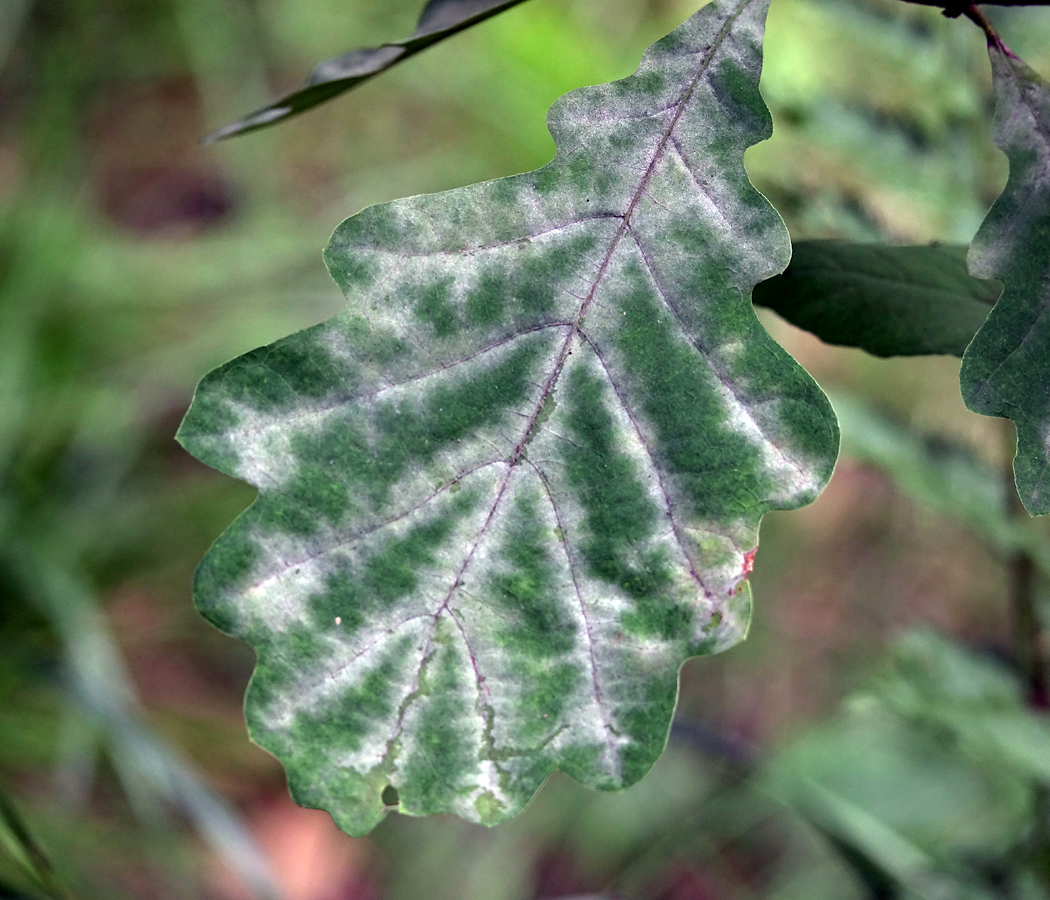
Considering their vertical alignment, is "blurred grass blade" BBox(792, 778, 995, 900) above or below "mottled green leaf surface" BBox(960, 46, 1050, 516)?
below

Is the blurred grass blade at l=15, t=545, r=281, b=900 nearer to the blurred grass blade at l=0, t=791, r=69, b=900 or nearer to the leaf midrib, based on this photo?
the blurred grass blade at l=0, t=791, r=69, b=900

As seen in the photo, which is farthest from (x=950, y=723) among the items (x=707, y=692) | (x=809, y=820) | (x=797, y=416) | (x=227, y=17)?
(x=227, y=17)

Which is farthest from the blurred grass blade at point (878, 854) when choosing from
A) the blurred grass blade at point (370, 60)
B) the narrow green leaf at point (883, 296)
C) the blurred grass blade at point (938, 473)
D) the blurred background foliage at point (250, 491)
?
the blurred grass blade at point (370, 60)

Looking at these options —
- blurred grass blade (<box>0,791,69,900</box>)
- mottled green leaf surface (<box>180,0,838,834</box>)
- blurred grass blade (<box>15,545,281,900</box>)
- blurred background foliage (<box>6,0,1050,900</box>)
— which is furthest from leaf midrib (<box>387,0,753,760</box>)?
blurred grass blade (<box>15,545,281,900</box>)

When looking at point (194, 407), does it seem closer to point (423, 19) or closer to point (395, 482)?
point (395, 482)

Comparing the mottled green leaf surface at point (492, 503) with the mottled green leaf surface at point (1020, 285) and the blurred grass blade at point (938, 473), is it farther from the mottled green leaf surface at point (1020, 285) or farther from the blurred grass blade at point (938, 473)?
the blurred grass blade at point (938, 473)
